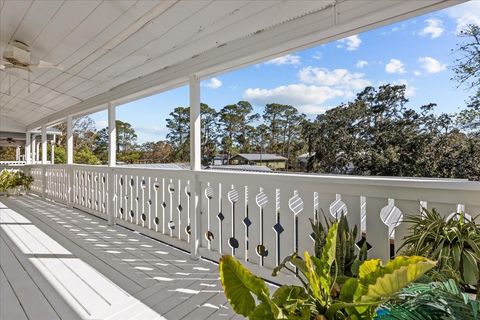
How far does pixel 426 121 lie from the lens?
1.94 m

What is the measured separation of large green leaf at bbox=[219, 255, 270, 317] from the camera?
1289 mm

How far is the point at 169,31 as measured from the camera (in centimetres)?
275

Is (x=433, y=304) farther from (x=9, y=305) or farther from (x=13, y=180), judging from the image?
(x=13, y=180)

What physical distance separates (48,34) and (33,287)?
255 centimetres

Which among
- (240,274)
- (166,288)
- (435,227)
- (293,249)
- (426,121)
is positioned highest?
(426,121)

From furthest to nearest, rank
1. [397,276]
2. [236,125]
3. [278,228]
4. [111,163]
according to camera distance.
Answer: [111,163], [236,125], [278,228], [397,276]

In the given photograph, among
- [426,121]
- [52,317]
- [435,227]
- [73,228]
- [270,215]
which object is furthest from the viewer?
[73,228]

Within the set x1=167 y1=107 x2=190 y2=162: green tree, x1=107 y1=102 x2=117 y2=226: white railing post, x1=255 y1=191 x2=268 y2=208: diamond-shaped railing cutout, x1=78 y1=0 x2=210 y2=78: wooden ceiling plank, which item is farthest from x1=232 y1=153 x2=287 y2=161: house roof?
x1=107 y1=102 x2=117 y2=226: white railing post

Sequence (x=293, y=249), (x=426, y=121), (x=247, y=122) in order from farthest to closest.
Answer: (x=247, y=122)
(x=293, y=249)
(x=426, y=121)

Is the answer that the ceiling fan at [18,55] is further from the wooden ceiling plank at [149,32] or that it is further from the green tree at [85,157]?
the green tree at [85,157]

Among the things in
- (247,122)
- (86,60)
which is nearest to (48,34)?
(86,60)

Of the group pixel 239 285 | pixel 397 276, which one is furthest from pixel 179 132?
pixel 397 276

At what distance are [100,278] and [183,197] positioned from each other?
124cm

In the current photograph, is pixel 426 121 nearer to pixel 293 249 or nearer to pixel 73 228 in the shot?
pixel 293 249
